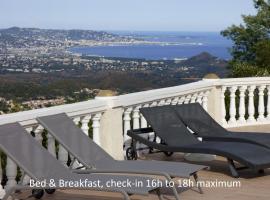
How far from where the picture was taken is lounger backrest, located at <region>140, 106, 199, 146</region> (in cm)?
774

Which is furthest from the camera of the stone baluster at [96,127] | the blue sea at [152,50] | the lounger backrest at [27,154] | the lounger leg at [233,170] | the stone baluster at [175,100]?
the blue sea at [152,50]

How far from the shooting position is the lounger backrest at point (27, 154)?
5.58 m

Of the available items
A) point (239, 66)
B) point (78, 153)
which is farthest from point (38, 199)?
point (239, 66)

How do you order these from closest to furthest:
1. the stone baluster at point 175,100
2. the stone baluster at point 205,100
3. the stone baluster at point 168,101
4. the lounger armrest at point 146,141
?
the lounger armrest at point 146,141 → the stone baluster at point 168,101 → the stone baluster at point 175,100 → the stone baluster at point 205,100

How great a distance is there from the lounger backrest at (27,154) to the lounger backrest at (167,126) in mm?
2045

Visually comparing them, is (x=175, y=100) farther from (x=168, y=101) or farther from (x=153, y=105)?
(x=153, y=105)

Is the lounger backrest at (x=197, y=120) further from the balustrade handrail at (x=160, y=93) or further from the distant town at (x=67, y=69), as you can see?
the distant town at (x=67, y=69)

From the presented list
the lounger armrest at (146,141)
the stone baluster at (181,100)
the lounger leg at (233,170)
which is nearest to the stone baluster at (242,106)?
the stone baluster at (181,100)

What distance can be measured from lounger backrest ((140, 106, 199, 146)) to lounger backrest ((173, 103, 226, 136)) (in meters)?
0.14

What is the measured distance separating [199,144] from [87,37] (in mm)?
49404

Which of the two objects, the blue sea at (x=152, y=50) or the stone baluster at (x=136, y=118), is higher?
the stone baluster at (x=136, y=118)

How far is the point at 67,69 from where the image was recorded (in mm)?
30641

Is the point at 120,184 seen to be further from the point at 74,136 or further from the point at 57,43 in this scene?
the point at 57,43

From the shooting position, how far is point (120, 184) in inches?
210
